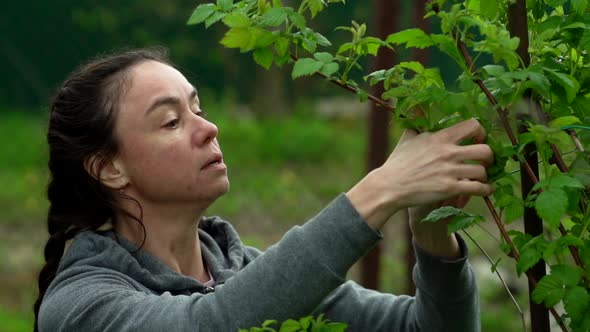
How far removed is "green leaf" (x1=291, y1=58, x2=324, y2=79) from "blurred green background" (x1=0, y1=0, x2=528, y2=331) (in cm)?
587

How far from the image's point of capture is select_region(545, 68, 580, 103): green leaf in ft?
5.21

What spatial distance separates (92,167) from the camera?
2443 mm

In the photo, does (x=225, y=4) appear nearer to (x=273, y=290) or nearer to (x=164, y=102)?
(x=273, y=290)

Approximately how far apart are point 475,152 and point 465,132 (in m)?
0.04

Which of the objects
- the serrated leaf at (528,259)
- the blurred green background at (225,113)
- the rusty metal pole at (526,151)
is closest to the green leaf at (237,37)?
the rusty metal pole at (526,151)

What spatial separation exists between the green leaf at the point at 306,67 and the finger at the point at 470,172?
10.0 inches

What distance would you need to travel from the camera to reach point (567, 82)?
158cm

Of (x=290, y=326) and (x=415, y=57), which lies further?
(x=415, y=57)

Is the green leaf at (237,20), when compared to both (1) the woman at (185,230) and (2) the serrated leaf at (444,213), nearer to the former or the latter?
(1) the woman at (185,230)

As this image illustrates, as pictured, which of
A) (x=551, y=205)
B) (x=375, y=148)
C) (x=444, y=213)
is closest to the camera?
(x=551, y=205)

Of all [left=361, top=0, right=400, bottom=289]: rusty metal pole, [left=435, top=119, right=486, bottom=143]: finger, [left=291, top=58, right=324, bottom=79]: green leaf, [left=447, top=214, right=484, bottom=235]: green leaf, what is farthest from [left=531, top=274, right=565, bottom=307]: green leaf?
[left=361, top=0, right=400, bottom=289]: rusty metal pole

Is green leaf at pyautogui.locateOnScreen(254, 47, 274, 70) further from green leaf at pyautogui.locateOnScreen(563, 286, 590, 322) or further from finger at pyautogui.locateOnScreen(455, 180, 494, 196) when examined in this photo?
green leaf at pyautogui.locateOnScreen(563, 286, 590, 322)

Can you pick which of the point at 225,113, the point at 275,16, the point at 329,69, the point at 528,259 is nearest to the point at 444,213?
the point at 528,259

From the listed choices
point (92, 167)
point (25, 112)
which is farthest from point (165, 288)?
point (25, 112)
